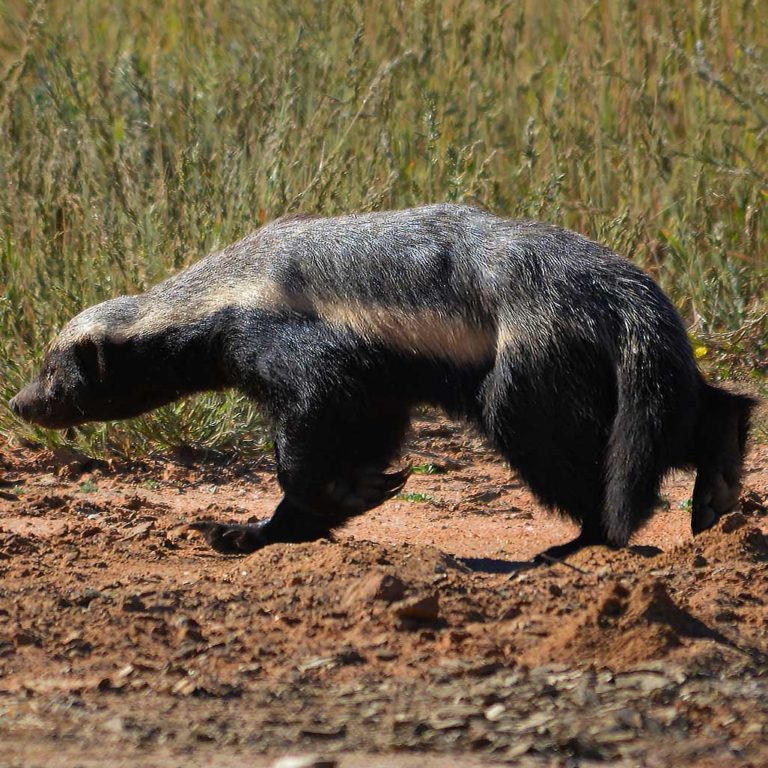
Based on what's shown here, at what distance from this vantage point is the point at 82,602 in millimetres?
4258

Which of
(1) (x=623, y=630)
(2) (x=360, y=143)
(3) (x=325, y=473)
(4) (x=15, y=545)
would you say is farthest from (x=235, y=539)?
(2) (x=360, y=143)

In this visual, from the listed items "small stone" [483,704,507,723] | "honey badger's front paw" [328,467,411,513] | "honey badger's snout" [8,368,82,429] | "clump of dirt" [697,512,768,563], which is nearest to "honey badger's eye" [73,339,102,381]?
"honey badger's snout" [8,368,82,429]

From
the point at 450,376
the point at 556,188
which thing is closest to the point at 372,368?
the point at 450,376

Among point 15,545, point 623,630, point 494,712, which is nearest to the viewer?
point 494,712

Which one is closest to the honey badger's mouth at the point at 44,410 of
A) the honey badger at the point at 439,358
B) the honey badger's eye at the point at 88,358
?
the honey badger's eye at the point at 88,358

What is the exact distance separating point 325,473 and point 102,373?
115 centimetres

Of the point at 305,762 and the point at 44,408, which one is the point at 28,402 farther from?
the point at 305,762

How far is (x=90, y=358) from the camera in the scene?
5.79 meters

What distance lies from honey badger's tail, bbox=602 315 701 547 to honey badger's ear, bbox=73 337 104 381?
219 centimetres

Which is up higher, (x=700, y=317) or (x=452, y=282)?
(x=452, y=282)

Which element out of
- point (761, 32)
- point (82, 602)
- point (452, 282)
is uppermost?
point (761, 32)

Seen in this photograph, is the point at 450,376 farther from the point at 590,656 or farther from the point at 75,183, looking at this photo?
the point at 75,183

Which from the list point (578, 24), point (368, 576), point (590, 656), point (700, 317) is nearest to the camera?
point (590, 656)

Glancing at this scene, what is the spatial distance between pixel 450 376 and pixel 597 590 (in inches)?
45.0
